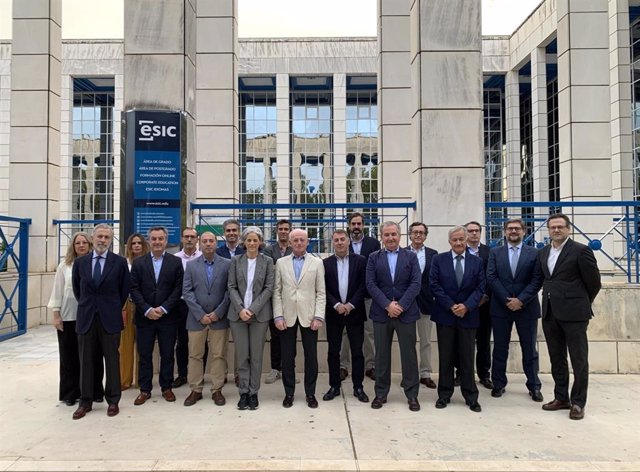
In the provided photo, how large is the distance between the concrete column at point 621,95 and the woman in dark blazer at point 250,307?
58.3ft

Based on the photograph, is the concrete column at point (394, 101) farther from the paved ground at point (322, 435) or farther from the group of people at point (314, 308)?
the paved ground at point (322, 435)

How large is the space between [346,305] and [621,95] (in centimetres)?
1797

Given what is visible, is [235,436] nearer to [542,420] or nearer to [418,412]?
[418,412]

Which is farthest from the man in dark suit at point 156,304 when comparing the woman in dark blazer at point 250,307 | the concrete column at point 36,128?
the concrete column at point 36,128

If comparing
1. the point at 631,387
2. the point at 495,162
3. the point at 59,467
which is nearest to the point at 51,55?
the point at 59,467

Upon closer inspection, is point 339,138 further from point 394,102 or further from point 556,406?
point 556,406

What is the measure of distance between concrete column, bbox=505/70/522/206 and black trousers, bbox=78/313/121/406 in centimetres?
2666

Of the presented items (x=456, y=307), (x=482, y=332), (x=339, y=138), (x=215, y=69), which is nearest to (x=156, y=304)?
(x=456, y=307)

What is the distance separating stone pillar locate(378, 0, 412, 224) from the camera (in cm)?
1341

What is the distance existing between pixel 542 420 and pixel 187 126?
256 inches

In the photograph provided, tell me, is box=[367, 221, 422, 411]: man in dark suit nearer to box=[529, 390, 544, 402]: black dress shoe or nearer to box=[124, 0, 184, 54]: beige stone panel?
box=[529, 390, 544, 402]: black dress shoe

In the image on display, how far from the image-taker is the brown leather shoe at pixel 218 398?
5.82 meters

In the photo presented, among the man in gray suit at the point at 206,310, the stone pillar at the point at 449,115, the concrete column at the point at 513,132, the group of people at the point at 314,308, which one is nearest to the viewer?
the group of people at the point at 314,308

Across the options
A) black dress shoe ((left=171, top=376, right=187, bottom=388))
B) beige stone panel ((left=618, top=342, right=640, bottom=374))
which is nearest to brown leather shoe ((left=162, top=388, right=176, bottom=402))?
black dress shoe ((left=171, top=376, right=187, bottom=388))
